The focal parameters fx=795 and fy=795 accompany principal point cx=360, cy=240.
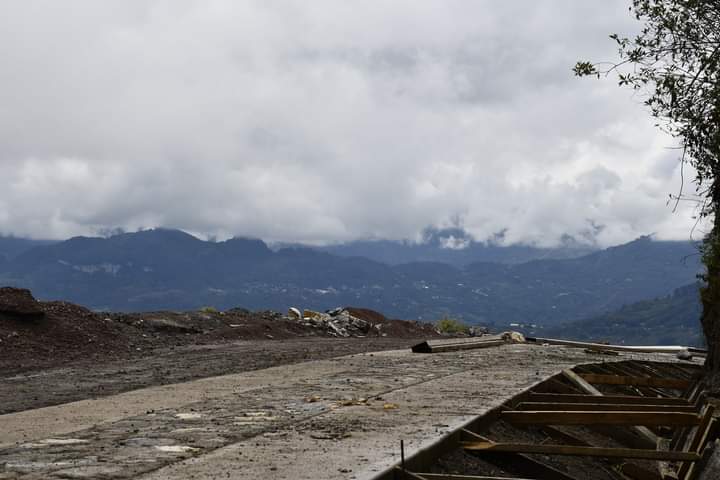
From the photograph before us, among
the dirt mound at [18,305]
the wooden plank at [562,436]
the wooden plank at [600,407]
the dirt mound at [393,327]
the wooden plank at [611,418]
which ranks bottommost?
the wooden plank at [562,436]

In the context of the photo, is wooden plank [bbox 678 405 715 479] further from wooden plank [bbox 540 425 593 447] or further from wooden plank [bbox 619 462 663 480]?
wooden plank [bbox 540 425 593 447]

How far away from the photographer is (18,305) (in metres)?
23.9

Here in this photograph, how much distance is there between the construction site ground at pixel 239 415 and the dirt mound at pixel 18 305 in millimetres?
5843

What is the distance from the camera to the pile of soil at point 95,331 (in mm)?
21941

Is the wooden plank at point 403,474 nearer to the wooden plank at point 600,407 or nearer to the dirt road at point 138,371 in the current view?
the wooden plank at point 600,407

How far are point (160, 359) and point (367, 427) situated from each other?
1419 cm

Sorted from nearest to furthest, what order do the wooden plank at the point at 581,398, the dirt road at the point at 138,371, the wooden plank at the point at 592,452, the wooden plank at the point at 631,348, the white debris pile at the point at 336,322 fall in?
the wooden plank at the point at 592,452 → the wooden plank at the point at 581,398 → the dirt road at the point at 138,371 → the wooden plank at the point at 631,348 → the white debris pile at the point at 336,322

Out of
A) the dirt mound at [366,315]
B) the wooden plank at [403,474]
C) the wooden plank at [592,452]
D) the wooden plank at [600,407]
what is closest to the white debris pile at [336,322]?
the dirt mound at [366,315]

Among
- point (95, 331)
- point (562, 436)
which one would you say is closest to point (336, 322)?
point (95, 331)

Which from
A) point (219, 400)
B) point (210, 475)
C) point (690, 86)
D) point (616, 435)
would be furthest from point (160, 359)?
point (210, 475)

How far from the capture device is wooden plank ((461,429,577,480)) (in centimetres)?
793

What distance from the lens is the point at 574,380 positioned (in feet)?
49.4

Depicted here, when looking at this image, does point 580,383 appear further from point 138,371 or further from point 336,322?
point 336,322

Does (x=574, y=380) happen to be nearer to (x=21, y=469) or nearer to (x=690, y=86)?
(x=690, y=86)
